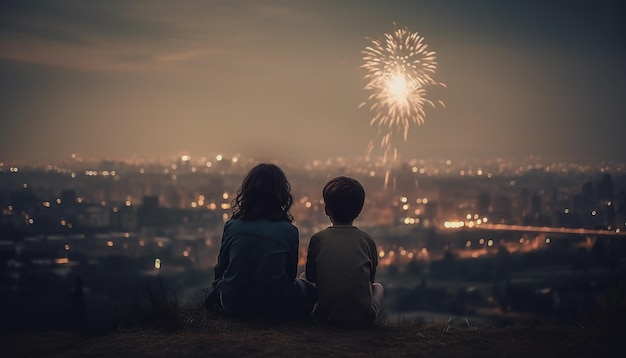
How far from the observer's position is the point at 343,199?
6230 millimetres

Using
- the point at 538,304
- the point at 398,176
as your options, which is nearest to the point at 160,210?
the point at 398,176

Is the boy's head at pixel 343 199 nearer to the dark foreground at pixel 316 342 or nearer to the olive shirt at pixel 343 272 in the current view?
the olive shirt at pixel 343 272

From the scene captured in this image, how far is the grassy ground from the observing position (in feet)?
18.6

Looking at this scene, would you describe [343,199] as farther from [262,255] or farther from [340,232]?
[262,255]

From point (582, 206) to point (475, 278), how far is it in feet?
27.3

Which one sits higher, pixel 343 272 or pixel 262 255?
pixel 262 255

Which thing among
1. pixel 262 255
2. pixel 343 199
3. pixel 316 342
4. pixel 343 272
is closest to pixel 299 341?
pixel 316 342

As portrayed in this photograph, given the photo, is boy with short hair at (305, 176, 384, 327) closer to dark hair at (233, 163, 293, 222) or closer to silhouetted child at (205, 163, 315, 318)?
silhouetted child at (205, 163, 315, 318)

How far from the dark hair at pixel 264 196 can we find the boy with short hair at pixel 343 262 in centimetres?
43

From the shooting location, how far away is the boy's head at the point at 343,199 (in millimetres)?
6230

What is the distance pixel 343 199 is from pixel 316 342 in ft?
4.35

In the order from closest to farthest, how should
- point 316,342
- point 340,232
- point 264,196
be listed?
1. point 316,342
2. point 340,232
3. point 264,196

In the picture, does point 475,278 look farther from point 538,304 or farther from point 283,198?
point 283,198

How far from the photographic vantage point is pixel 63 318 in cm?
1421
